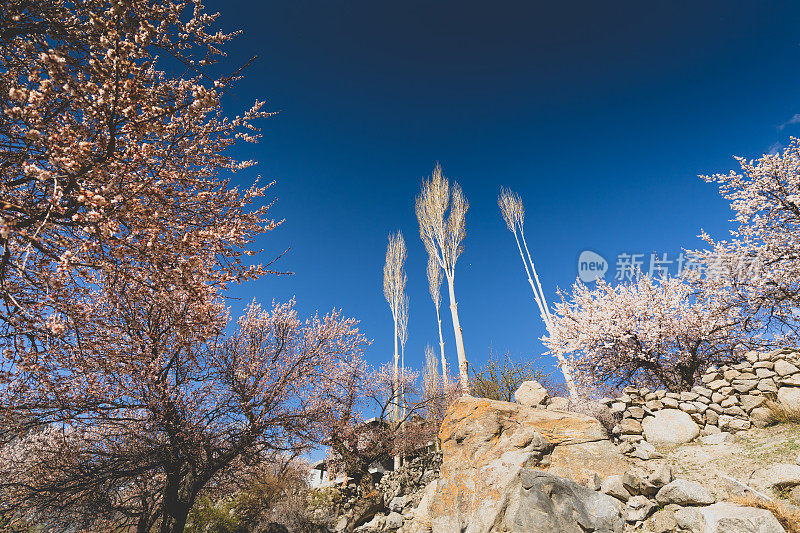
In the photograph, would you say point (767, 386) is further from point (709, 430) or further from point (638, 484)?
point (638, 484)

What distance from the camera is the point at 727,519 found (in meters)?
2.88

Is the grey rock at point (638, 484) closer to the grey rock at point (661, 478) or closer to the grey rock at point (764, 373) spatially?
the grey rock at point (661, 478)

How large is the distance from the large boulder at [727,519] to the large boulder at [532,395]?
4.09m

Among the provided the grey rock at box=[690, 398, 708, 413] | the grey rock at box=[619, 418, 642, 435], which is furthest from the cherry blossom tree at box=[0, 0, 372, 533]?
the grey rock at box=[690, 398, 708, 413]

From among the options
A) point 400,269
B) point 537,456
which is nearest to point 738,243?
point 537,456

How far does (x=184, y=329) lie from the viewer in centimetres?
441

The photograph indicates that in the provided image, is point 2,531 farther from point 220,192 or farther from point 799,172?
point 799,172

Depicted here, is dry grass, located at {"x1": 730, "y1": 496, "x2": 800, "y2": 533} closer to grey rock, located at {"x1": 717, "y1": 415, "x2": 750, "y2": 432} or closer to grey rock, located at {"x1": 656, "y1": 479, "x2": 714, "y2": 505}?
grey rock, located at {"x1": 656, "y1": 479, "x2": 714, "y2": 505}

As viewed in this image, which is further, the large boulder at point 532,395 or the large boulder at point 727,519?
the large boulder at point 532,395

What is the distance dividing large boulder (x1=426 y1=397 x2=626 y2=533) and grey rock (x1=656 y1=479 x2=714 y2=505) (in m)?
0.47

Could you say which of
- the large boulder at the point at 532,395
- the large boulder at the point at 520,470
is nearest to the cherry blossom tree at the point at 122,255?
the large boulder at the point at 520,470

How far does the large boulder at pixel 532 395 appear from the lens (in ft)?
24.6

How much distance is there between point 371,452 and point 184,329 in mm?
10122

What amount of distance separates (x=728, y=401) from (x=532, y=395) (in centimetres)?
345
